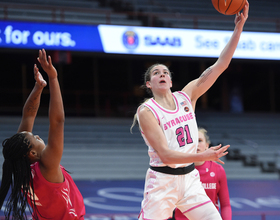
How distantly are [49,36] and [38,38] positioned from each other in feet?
1.06

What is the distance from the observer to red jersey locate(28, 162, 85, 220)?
103 inches

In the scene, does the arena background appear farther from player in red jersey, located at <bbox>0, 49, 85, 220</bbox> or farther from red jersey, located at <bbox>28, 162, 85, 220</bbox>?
player in red jersey, located at <bbox>0, 49, 85, 220</bbox>

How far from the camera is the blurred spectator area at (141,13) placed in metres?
13.0

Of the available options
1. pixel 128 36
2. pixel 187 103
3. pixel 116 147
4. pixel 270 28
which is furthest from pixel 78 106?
pixel 187 103

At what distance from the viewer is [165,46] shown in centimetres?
1212

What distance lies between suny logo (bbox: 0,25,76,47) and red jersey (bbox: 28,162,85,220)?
908 centimetres

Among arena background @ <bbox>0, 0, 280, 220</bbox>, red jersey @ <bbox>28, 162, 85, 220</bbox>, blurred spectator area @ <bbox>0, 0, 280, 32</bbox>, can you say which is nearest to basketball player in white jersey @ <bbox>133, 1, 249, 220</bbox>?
red jersey @ <bbox>28, 162, 85, 220</bbox>

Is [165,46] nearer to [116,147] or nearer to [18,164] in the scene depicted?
[116,147]

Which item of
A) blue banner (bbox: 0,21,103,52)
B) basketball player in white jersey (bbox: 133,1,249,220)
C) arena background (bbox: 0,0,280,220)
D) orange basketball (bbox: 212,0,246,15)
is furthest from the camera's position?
blue banner (bbox: 0,21,103,52)

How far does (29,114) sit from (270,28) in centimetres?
1436

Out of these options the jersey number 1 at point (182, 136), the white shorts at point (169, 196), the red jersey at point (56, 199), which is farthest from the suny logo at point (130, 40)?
the red jersey at point (56, 199)

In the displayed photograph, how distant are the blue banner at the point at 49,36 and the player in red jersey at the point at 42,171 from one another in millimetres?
8904

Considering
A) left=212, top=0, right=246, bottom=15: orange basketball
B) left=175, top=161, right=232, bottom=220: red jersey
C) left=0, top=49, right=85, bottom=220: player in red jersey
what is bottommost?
left=175, top=161, right=232, bottom=220: red jersey

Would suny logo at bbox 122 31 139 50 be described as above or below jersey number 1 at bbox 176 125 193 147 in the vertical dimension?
above
